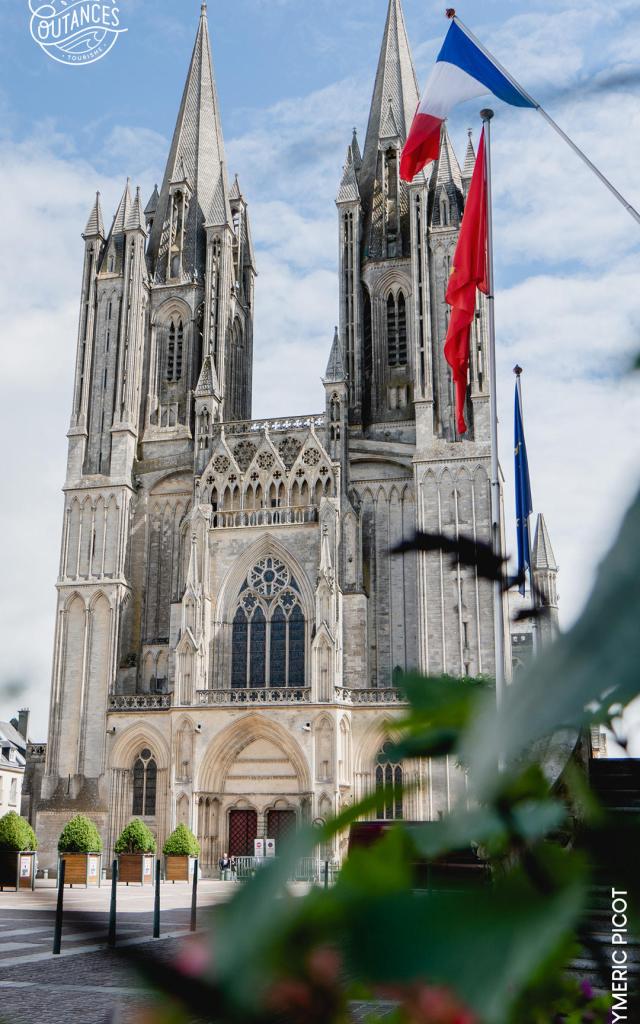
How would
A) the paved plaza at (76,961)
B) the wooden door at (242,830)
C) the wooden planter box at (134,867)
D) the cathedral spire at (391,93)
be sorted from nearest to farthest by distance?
the paved plaza at (76,961) < the wooden planter box at (134,867) < the wooden door at (242,830) < the cathedral spire at (391,93)

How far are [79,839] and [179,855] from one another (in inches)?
107

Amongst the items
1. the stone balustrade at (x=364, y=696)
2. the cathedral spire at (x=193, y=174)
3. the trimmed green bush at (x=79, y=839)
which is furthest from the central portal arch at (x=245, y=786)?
the cathedral spire at (x=193, y=174)

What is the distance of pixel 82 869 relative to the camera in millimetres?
22938

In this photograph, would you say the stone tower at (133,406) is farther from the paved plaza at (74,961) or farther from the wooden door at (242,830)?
the paved plaza at (74,961)

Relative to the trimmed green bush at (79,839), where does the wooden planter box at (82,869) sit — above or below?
below

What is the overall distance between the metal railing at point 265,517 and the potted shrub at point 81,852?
968 centimetres

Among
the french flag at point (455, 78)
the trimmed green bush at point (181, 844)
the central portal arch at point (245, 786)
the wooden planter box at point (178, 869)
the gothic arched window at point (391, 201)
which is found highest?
the gothic arched window at point (391, 201)

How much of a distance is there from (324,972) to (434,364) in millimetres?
31276

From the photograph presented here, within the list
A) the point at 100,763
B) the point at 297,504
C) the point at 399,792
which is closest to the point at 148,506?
the point at 297,504

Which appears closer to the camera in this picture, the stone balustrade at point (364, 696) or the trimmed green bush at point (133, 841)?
the trimmed green bush at point (133, 841)

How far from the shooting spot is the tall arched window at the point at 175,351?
34.8m

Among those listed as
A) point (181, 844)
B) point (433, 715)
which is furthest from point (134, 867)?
point (433, 715)

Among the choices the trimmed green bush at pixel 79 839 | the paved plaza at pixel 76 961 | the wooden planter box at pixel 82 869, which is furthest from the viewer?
the trimmed green bush at pixel 79 839

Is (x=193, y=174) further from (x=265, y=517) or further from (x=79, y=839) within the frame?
(x=79, y=839)
